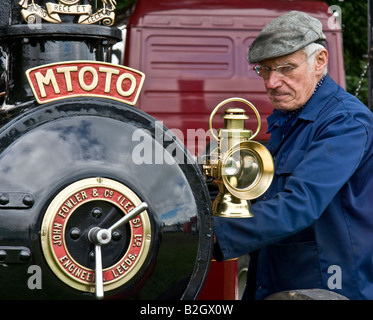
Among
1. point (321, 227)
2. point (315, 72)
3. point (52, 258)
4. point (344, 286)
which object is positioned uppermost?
point (315, 72)

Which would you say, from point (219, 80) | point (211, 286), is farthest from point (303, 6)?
point (211, 286)

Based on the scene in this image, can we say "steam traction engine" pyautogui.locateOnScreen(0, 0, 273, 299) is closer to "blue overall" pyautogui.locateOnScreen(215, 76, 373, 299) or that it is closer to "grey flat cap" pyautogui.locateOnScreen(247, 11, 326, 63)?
"blue overall" pyautogui.locateOnScreen(215, 76, 373, 299)

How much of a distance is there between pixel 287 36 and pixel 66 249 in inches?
37.3

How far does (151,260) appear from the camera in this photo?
1.66 m

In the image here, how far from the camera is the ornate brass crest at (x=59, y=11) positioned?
172 cm

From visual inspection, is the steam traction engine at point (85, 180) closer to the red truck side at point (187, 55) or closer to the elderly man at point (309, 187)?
the elderly man at point (309, 187)

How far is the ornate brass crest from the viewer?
1725 millimetres

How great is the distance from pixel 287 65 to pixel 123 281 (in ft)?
2.86

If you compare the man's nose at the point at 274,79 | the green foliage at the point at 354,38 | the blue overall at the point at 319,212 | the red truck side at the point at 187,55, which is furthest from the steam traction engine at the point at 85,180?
the green foliage at the point at 354,38

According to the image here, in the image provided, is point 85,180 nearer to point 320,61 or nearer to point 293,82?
point 293,82

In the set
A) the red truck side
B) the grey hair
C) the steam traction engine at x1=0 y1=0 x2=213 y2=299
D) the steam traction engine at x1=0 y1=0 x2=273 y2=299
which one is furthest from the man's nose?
the red truck side

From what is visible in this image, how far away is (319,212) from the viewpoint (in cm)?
183

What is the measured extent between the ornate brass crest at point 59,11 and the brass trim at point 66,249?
0.47 meters

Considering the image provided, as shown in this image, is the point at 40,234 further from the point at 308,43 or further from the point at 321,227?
the point at 308,43
